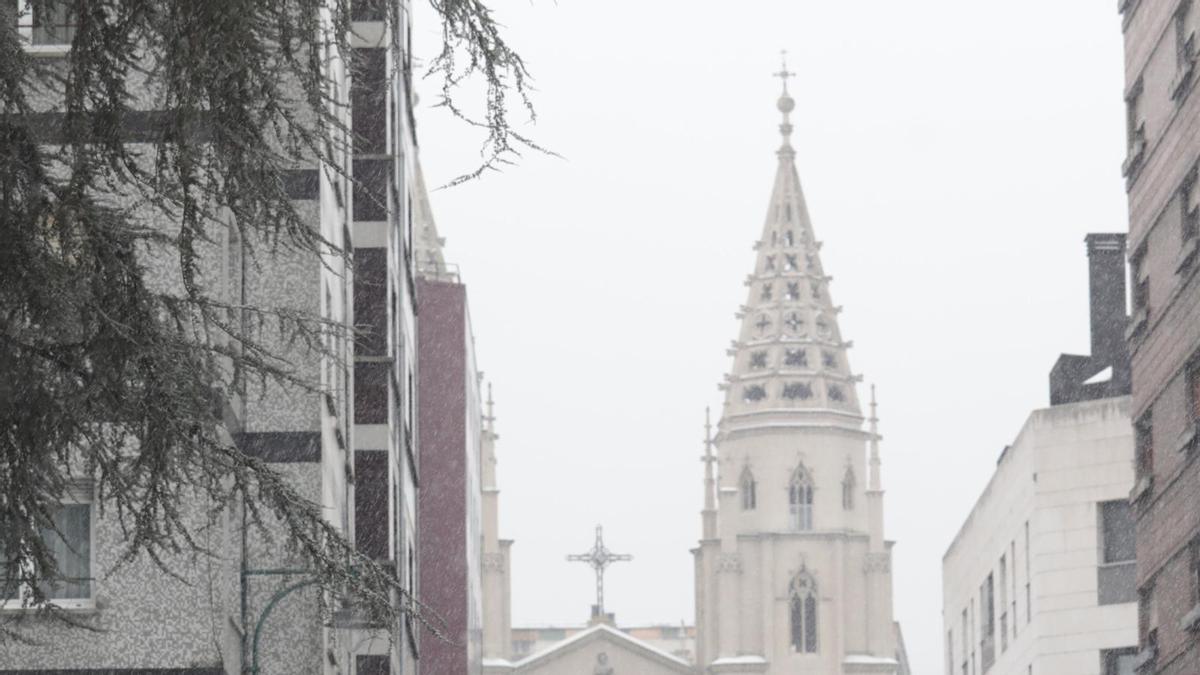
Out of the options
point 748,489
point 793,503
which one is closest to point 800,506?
point 793,503

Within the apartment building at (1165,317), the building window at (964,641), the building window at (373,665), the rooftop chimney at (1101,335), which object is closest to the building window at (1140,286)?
the apartment building at (1165,317)

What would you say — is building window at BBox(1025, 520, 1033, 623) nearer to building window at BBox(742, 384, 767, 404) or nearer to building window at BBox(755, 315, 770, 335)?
building window at BBox(742, 384, 767, 404)

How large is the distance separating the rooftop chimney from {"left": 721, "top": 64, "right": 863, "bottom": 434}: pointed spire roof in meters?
95.7

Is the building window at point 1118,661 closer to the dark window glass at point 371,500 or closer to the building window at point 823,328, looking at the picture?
the dark window glass at point 371,500

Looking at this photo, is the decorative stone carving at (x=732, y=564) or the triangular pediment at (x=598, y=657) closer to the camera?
the decorative stone carving at (x=732, y=564)

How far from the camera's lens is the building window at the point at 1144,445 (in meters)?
35.2

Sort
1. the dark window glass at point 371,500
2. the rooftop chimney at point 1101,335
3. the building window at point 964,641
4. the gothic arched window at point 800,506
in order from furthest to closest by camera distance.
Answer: the gothic arched window at point 800,506 < the building window at point 964,641 < the rooftop chimney at point 1101,335 < the dark window glass at point 371,500

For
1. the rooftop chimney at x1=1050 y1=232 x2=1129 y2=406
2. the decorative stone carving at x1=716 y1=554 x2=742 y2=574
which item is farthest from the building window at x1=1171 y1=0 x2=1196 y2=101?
the decorative stone carving at x1=716 y1=554 x2=742 y2=574

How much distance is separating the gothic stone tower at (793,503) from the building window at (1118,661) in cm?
10117

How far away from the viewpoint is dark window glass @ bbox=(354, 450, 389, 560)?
30.1 m

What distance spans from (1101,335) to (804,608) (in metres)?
95.7

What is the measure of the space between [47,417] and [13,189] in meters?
0.81

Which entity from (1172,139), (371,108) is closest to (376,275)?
(371,108)

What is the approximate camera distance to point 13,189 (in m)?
9.83
